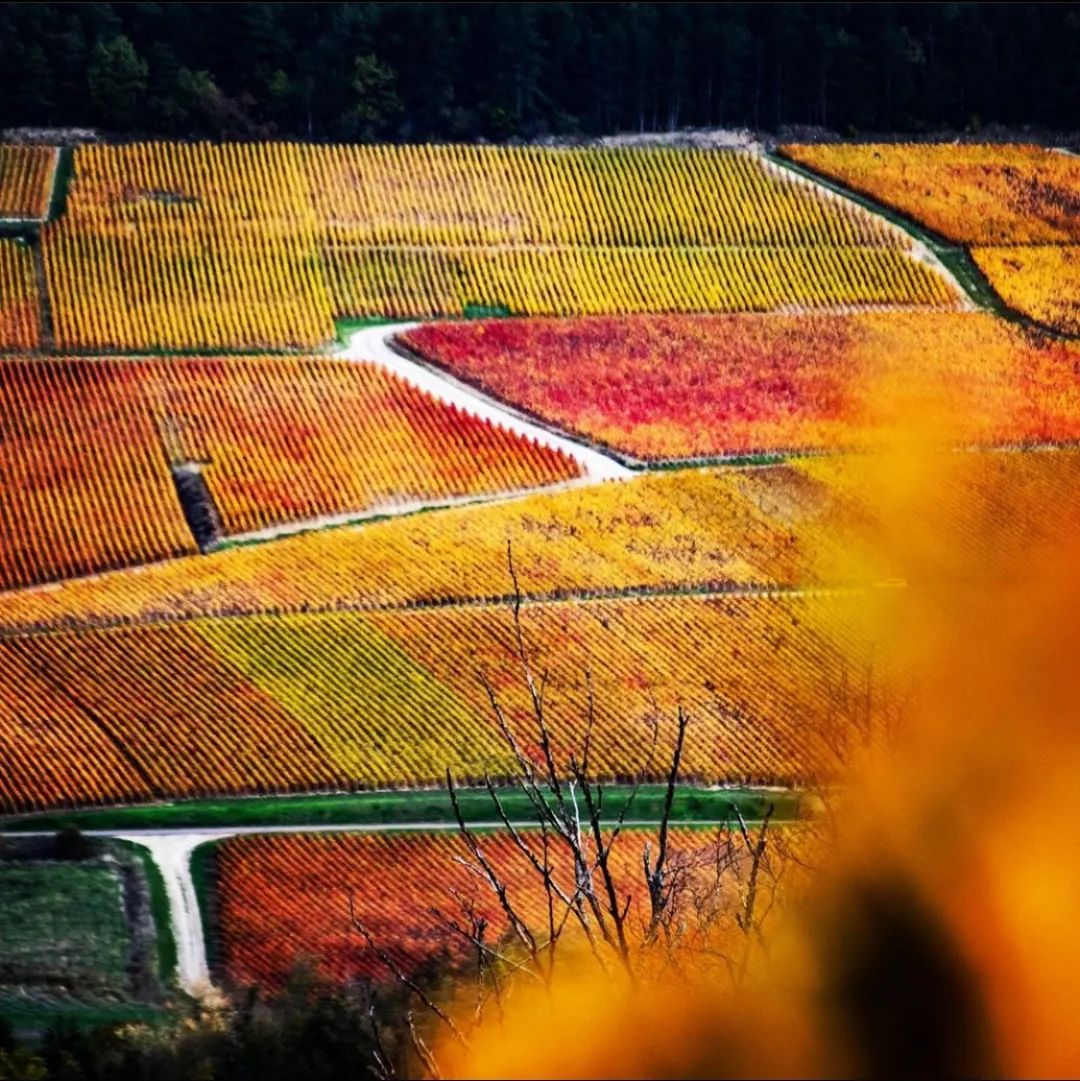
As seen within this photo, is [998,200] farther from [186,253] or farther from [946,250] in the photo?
[186,253]

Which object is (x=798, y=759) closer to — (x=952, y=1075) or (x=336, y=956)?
(x=336, y=956)

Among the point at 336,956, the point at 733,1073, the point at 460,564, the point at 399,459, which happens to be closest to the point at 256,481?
the point at 399,459

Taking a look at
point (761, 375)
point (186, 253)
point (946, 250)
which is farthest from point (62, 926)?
point (946, 250)

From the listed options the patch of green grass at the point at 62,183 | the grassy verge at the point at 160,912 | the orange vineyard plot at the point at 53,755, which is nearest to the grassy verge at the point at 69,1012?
the grassy verge at the point at 160,912

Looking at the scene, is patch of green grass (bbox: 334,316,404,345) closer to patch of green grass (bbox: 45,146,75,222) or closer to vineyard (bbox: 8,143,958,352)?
vineyard (bbox: 8,143,958,352)

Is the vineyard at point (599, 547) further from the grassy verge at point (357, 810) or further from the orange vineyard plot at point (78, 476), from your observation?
the grassy verge at point (357, 810)

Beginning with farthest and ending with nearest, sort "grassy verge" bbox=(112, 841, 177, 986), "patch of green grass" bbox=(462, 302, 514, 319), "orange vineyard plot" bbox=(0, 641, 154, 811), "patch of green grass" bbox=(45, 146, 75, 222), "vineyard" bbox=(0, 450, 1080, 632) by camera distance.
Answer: "patch of green grass" bbox=(45, 146, 75, 222), "patch of green grass" bbox=(462, 302, 514, 319), "vineyard" bbox=(0, 450, 1080, 632), "orange vineyard plot" bbox=(0, 641, 154, 811), "grassy verge" bbox=(112, 841, 177, 986)

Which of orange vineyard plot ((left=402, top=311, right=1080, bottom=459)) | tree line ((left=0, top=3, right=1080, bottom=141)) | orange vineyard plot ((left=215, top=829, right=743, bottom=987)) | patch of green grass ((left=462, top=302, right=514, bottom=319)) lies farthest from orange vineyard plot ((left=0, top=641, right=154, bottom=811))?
tree line ((left=0, top=3, right=1080, bottom=141))
